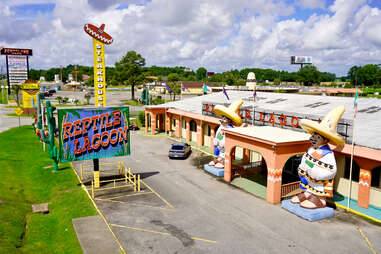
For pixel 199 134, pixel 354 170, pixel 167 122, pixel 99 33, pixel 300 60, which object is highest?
pixel 300 60

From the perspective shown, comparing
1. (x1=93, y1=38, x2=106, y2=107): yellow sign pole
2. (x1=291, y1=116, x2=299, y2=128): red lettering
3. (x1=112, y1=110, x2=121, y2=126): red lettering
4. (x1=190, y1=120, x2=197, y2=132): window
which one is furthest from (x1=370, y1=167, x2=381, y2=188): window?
(x1=93, y1=38, x2=106, y2=107): yellow sign pole

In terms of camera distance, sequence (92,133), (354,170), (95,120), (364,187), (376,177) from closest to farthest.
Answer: (376,177) → (364,187) → (354,170) → (95,120) → (92,133)

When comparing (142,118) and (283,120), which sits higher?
(283,120)

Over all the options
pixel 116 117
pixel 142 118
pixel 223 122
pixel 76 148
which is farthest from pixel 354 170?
pixel 142 118

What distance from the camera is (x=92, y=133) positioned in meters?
23.7

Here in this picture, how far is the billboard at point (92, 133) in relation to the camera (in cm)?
2292

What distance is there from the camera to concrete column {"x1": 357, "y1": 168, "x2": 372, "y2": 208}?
20.4m

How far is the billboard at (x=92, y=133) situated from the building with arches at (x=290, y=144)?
28.4ft

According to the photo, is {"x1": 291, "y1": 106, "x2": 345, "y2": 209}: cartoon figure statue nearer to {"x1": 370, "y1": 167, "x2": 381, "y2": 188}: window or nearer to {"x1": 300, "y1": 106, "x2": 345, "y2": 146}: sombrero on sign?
{"x1": 300, "y1": 106, "x2": 345, "y2": 146}: sombrero on sign

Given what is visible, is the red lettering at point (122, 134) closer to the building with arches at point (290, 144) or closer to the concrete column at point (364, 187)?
the building with arches at point (290, 144)

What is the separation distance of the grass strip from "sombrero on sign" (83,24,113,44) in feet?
43.4

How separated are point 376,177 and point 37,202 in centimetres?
2342

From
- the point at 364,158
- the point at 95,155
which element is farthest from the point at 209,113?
the point at 364,158

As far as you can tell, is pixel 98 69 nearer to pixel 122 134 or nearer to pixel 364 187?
pixel 122 134
